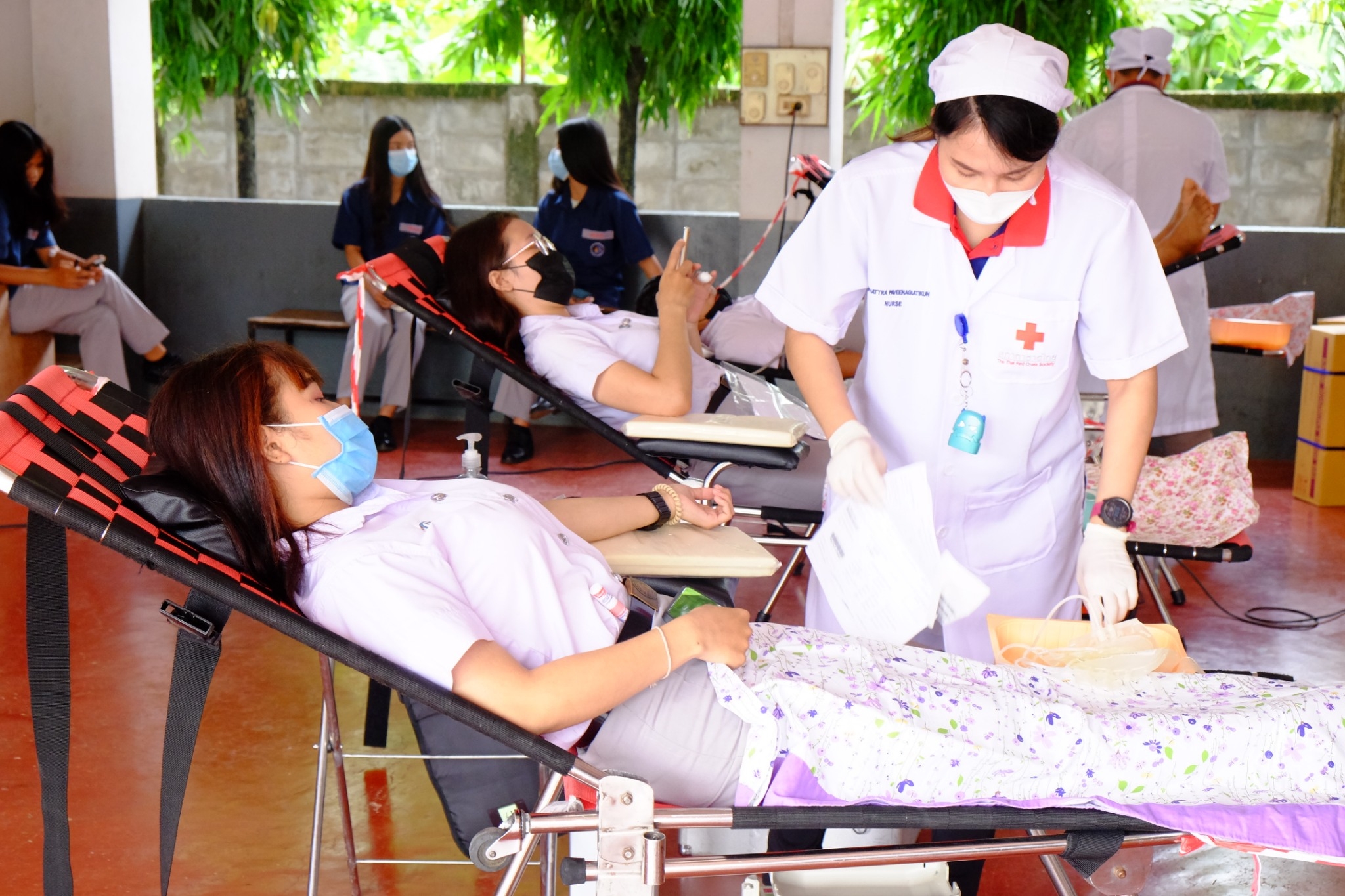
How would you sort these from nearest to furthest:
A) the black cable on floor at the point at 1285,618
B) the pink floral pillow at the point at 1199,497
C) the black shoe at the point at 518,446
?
1. the pink floral pillow at the point at 1199,497
2. the black cable on floor at the point at 1285,618
3. the black shoe at the point at 518,446

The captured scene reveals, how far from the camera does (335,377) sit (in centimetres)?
543

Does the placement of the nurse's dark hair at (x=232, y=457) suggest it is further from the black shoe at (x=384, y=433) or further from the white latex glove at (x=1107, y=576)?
the black shoe at (x=384, y=433)

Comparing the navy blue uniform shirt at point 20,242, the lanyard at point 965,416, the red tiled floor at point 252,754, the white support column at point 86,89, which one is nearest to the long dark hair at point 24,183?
the navy blue uniform shirt at point 20,242

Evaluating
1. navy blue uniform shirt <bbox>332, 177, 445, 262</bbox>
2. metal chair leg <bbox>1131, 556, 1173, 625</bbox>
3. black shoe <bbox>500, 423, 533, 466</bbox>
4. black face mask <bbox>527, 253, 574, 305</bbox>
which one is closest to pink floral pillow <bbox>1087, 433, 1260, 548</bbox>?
metal chair leg <bbox>1131, 556, 1173, 625</bbox>

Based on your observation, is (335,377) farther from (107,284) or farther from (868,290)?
(868,290)

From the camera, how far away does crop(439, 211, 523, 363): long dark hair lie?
267 cm

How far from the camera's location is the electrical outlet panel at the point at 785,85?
4641 millimetres

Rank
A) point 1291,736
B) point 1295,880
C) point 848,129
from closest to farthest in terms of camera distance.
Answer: point 1291,736 → point 1295,880 → point 848,129

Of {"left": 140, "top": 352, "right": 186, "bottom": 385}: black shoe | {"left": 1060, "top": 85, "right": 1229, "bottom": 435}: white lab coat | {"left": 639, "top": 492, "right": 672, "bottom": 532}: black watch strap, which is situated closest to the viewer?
{"left": 639, "top": 492, "right": 672, "bottom": 532}: black watch strap

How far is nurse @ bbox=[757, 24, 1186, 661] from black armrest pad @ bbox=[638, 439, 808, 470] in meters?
0.39

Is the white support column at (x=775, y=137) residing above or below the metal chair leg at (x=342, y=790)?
above

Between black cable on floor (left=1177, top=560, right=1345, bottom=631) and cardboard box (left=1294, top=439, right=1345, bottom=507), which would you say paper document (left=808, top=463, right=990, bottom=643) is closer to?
black cable on floor (left=1177, top=560, right=1345, bottom=631)

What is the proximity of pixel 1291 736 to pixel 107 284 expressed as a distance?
15.2 feet

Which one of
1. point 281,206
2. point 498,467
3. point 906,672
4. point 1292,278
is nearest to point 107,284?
point 281,206
